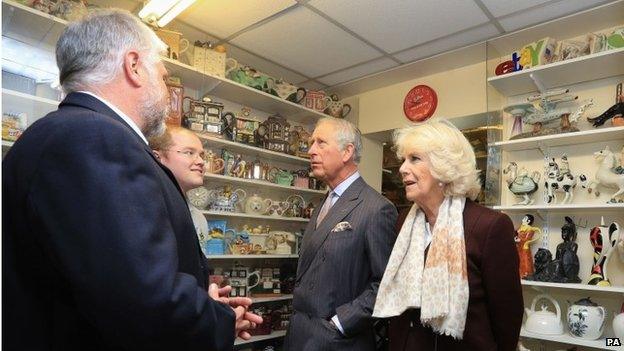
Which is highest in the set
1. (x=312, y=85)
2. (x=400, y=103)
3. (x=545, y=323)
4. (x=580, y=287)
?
(x=312, y=85)

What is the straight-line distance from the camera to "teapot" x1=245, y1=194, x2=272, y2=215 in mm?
2922

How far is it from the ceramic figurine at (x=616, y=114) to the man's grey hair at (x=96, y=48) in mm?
2340

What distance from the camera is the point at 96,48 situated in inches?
34.2

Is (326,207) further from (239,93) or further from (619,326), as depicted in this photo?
(619,326)

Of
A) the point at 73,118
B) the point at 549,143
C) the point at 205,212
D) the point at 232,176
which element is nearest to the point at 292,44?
the point at 232,176

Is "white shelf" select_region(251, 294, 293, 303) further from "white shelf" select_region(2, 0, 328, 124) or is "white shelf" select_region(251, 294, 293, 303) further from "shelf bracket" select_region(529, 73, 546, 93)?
"shelf bracket" select_region(529, 73, 546, 93)

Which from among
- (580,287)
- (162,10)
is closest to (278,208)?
(162,10)

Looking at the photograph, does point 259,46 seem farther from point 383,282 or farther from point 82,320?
point 82,320

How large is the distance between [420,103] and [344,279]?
1.90 m

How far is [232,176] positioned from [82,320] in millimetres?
2091

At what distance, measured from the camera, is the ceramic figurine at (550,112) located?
227 cm

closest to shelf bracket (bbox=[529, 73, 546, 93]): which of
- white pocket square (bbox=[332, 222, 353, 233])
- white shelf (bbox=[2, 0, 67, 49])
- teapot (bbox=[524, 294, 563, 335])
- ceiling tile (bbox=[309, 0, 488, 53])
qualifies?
ceiling tile (bbox=[309, 0, 488, 53])

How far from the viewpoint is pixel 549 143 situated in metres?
2.43

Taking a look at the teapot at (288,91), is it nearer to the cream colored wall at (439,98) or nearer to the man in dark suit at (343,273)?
the cream colored wall at (439,98)
